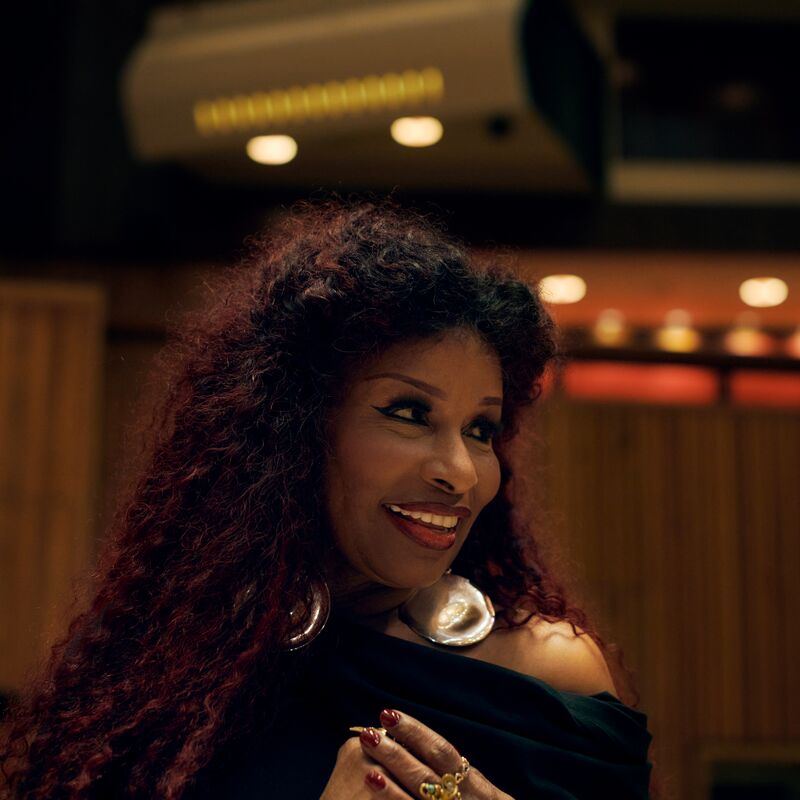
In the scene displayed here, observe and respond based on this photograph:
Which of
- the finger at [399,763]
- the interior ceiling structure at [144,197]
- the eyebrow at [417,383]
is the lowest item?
the finger at [399,763]

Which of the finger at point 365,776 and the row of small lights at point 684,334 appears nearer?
the finger at point 365,776

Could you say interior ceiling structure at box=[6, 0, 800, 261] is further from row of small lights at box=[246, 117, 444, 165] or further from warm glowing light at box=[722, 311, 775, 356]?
warm glowing light at box=[722, 311, 775, 356]

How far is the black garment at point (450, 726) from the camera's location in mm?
1228

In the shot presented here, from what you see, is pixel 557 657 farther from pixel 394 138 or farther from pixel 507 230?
pixel 507 230

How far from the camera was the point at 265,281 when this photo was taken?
1.40 m

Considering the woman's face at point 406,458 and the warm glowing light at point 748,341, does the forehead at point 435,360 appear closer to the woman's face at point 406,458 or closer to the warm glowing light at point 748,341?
the woman's face at point 406,458

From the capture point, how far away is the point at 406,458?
4.17 feet

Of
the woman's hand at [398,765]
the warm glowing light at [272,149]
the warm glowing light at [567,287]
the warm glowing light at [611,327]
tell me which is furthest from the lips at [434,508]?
the warm glowing light at [611,327]

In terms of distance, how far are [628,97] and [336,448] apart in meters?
4.25

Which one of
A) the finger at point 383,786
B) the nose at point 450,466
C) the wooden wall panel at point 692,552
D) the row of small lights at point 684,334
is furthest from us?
the row of small lights at point 684,334

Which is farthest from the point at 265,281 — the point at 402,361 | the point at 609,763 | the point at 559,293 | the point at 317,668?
the point at 559,293

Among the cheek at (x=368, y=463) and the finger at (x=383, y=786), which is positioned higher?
the cheek at (x=368, y=463)

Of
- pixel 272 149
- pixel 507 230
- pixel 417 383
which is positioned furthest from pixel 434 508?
pixel 507 230

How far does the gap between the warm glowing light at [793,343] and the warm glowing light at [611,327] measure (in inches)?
30.0
